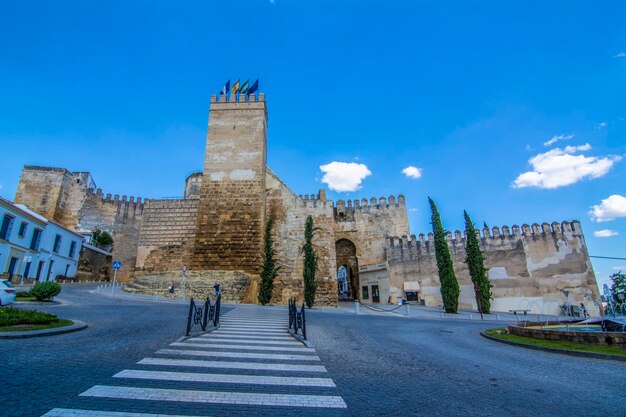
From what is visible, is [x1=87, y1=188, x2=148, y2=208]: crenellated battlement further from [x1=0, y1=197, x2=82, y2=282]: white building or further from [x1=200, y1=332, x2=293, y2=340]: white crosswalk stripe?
[x1=200, y1=332, x2=293, y2=340]: white crosswalk stripe

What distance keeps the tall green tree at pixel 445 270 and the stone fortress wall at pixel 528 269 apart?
3.15 m

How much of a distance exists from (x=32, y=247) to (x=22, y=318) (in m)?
19.8

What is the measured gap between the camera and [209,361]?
15.6ft

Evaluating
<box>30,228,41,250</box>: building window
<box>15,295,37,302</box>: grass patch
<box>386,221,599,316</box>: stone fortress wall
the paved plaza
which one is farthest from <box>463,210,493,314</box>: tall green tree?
<box>30,228,41,250</box>: building window

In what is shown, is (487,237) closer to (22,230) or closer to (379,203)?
(379,203)

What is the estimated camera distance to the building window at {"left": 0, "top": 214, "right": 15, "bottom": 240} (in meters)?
19.2

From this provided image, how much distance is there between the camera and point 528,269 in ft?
72.6

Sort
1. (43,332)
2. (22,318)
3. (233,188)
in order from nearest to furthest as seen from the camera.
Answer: (43,332), (22,318), (233,188)

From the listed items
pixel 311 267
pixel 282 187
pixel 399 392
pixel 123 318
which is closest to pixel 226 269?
pixel 311 267

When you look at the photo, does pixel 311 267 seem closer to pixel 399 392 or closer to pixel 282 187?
pixel 282 187

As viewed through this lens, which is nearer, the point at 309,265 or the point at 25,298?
the point at 25,298

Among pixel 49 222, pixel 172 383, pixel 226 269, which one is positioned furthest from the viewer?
pixel 49 222

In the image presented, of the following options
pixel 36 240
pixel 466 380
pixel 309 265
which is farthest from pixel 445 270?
pixel 36 240

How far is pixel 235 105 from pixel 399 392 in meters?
21.9
